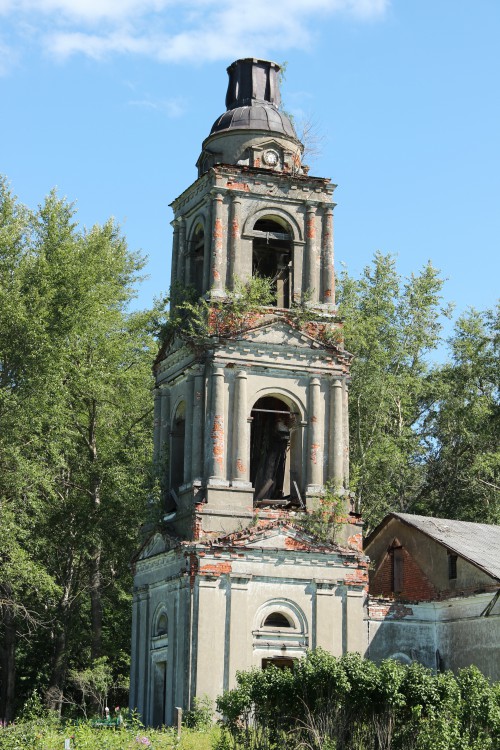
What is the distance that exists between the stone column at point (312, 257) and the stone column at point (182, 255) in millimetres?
3133

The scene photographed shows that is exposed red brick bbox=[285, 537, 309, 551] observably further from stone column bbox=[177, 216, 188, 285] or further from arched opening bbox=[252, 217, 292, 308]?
stone column bbox=[177, 216, 188, 285]

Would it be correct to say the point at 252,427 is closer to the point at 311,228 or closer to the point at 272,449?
the point at 272,449

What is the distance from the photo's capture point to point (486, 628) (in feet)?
79.6

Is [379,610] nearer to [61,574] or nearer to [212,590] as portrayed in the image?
[212,590]

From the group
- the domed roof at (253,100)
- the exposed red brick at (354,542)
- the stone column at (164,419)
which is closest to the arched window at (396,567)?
the exposed red brick at (354,542)

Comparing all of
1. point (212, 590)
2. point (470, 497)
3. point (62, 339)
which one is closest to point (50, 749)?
point (212, 590)

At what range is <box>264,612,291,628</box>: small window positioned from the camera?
23453 mm

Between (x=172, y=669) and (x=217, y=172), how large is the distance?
1088cm

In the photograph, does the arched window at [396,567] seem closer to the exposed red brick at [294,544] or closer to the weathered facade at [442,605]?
the weathered facade at [442,605]

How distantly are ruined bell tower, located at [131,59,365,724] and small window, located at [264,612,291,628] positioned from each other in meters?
0.03

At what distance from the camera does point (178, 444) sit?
1046 inches

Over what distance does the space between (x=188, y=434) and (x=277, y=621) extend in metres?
4.42

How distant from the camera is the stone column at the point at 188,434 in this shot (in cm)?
2464

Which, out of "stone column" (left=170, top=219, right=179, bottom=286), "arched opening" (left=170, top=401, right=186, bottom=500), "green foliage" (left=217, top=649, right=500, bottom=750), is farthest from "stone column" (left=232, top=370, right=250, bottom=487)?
"green foliage" (left=217, top=649, right=500, bottom=750)
